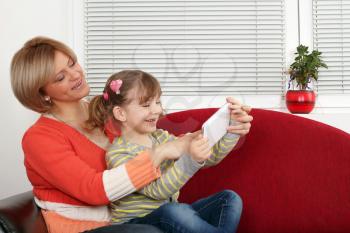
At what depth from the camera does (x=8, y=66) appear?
2.34m

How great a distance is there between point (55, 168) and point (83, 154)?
0.15 meters

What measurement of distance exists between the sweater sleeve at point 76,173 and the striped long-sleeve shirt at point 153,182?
0.06m

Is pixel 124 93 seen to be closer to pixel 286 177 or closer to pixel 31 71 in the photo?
pixel 31 71

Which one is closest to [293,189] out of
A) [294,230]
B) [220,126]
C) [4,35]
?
[294,230]

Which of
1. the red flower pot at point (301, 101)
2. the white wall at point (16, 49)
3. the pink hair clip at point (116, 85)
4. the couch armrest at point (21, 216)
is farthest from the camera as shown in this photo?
the white wall at point (16, 49)

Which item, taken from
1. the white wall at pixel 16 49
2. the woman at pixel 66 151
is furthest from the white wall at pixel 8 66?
the woman at pixel 66 151

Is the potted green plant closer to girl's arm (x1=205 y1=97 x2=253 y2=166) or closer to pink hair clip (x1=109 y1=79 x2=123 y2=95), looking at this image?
girl's arm (x1=205 y1=97 x2=253 y2=166)

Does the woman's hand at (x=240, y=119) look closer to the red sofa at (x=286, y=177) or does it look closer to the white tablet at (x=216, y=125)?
the white tablet at (x=216, y=125)

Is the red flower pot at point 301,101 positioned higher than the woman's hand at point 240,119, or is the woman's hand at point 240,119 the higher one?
the red flower pot at point 301,101

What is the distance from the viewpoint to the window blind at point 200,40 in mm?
2414

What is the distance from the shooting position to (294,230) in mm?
1587

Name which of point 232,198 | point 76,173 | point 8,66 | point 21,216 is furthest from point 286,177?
point 8,66

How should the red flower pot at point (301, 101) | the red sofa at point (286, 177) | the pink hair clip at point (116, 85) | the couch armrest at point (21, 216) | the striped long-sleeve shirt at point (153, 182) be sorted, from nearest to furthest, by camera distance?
the couch armrest at point (21, 216), the striped long-sleeve shirt at point (153, 182), the pink hair clip at point (116, 85), the red sofa at point (286, 177), the red flower pot at point (301, 101)

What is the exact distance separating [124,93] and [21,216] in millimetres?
488
